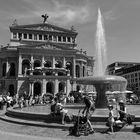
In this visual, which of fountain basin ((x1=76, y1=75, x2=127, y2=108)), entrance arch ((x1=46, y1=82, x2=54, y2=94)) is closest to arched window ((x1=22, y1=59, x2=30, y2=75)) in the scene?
entrance arch ((x1=46, y1=82, x2=54, y2=94))

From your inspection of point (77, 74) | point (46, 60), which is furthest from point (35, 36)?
point (77, 74)

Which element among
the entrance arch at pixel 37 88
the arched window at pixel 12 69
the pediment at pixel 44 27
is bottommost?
the entrance arch at pixel 37 88

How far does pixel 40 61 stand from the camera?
6100 centimetres

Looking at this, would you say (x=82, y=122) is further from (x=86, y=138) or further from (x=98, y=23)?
(x=98, y=23)

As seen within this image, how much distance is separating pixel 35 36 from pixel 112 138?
61.6 metres

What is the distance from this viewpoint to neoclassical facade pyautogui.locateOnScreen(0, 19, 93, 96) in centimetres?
5728

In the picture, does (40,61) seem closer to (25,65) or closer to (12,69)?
(25,65)

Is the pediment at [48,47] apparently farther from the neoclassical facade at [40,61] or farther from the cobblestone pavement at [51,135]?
the cobblestone pavement at [51,135]

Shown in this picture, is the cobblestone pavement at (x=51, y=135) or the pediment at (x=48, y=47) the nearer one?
the cobblestone pavement at (x=51, y=135)

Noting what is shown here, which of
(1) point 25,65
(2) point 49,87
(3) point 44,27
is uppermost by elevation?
(3) point 44,27

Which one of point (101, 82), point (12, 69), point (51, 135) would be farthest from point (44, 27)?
point (51, 135)

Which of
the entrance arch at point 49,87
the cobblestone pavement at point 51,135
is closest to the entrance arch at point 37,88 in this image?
the entrance arch at point 49,87

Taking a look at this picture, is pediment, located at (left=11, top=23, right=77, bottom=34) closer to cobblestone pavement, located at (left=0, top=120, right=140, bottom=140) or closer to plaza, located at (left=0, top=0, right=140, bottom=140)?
plaza, located at (left=0, top=0, right=140, bottom=140)

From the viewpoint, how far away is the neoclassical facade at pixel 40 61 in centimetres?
5728
